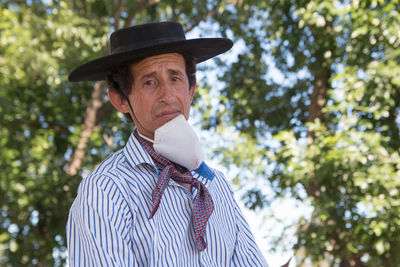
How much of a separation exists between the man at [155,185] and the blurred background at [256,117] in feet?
11.6

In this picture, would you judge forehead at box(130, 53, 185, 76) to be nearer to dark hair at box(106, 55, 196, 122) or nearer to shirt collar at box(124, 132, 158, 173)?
dark hair at box(106, 55, 196, 122)

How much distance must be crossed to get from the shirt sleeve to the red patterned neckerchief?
0.08m

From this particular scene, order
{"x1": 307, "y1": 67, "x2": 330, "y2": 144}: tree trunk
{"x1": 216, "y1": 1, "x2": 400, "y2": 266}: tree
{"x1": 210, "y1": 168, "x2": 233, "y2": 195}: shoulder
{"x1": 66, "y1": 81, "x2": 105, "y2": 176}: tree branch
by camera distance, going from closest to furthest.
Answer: {"x1": 210, "y1": 168, "x2": 233, "y2": 195}: shoulder, {"x1": 216, "y1": 1, "x2": 400, "y2": 266}: tree, {"x1": 307, "y1": 67, "x2": 330, "y2": 144}: tree trunk, {"x1": 66, "y1": 81, "x2": 105, "y2": 176}: tree branch

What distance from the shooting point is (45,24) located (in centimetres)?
656

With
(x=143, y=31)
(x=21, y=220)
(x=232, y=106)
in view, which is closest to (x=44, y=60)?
(x=21, y=220)

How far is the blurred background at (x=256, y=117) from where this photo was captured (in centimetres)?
529

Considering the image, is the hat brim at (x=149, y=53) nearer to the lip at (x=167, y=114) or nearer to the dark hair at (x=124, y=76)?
the dark hair at (x=124, y=76)

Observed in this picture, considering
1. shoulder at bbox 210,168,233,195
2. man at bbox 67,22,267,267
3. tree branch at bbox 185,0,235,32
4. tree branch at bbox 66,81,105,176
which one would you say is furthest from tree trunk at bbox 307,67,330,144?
man at bbox 67,22,267,267

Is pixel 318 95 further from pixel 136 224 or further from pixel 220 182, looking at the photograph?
pixel 136 224

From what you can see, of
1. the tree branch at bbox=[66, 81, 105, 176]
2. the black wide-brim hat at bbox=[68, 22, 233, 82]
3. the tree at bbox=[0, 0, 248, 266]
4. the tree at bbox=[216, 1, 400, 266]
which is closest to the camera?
the black wide-brim hat at bbox=[68, 22, 233, 82]

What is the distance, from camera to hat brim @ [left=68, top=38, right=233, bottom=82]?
1651mm

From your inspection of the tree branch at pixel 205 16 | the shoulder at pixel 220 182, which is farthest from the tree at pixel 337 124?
the shoulder at pixel 220 182

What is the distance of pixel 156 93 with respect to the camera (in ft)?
5.38

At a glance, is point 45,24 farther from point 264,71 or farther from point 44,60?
point 264,71
